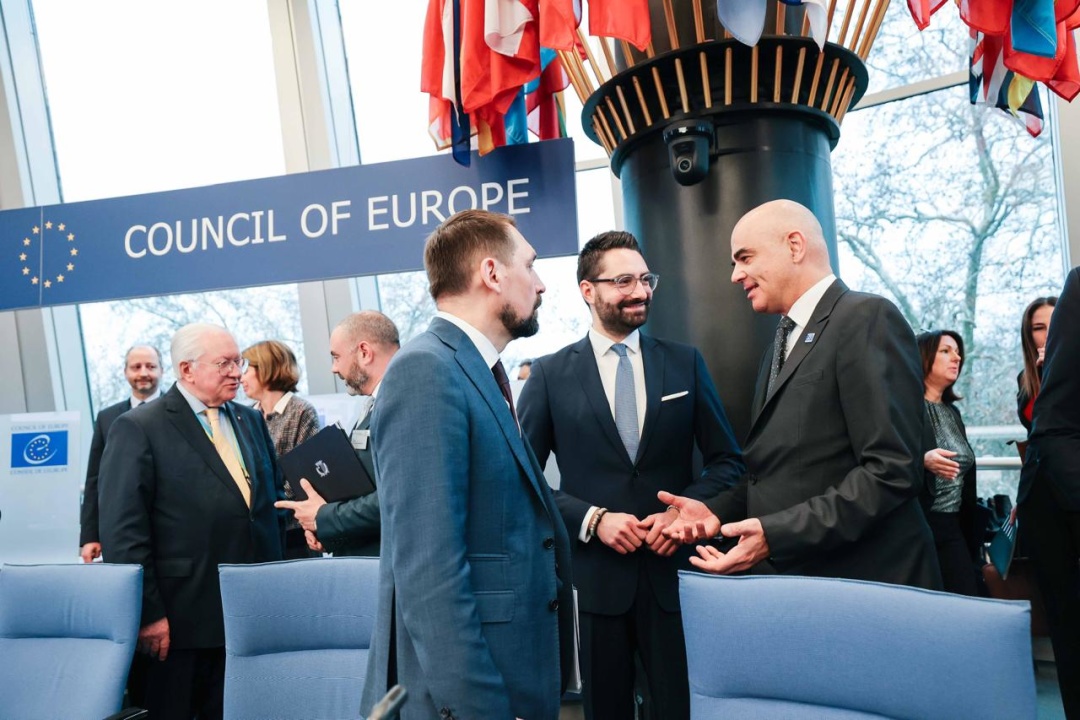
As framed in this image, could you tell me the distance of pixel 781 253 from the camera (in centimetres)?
178

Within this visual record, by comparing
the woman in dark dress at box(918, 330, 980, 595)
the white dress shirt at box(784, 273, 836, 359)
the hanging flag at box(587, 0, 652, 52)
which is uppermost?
the hanging flag at box(587, 0, 652, 52)

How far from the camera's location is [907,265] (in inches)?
162

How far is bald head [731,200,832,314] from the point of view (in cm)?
178

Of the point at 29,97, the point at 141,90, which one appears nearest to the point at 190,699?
the point at 141,90

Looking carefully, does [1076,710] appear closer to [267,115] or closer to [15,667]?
[15,667]

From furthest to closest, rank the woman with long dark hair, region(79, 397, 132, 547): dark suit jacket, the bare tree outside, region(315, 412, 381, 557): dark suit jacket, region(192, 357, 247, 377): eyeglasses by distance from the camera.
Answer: the bare tree outside, region(79, 397, 132, 547): dark suit jacket, the woman with long dark hair, region(192, 357, 247, 377): eyeglasses, region(315, 412, 381, 557): dark suit jacket

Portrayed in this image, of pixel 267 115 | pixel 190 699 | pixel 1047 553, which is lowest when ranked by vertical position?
pixel 190 699

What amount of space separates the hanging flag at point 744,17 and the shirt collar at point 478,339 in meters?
1.25

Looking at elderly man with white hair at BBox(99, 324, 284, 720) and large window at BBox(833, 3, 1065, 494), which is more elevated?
large window at BBox(833, 3, 1065, 494)

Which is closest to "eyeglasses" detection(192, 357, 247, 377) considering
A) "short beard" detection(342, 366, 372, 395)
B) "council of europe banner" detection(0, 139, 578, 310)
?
"council of europe banner" detection(0, 139, 578, 310)

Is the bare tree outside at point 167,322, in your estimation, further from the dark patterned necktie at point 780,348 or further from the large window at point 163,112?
the dark patterned necktie at point 780,348

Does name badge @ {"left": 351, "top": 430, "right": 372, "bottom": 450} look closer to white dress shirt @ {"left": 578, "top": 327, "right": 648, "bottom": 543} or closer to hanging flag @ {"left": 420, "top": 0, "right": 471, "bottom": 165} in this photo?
white dress shirt @ {"left": 578, "top": 327, "right": 648, "bottom": 543}

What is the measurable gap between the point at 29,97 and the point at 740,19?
17.3 ft

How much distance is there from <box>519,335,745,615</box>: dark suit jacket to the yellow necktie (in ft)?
3.59
